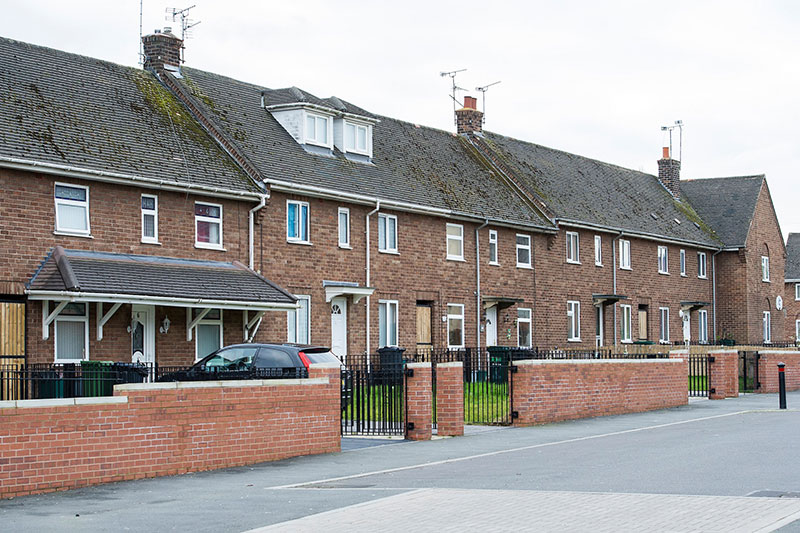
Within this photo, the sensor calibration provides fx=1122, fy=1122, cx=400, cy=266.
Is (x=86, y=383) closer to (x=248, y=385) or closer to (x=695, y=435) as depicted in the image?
(x=248, y=385)

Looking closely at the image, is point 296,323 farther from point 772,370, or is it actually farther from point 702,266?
point 702,266

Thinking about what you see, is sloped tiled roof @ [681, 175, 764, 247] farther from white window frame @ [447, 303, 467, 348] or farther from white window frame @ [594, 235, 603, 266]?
white window frame @ [447, 303, 467, 348]

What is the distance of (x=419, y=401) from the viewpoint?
1939cm

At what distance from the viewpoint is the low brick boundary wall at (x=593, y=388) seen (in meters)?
21.9

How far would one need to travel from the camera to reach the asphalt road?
35.0 feet

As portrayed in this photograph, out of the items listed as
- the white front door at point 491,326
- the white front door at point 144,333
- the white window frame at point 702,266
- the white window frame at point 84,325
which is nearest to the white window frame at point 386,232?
the white front door at point 491,326

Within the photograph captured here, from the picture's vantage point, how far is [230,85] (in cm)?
3434

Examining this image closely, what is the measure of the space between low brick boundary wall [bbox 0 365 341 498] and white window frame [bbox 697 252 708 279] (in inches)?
1546

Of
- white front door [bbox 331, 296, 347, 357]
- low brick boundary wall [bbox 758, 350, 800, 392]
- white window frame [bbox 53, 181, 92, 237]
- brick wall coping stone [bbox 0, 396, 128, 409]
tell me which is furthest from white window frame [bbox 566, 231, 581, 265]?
brick wall coping stone [bbox 0, 396, 128, 409]

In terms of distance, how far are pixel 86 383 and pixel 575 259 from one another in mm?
29224

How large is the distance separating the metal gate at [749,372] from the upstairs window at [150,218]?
17.5 meters

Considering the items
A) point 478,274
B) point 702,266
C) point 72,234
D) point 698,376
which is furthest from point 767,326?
point 72,234

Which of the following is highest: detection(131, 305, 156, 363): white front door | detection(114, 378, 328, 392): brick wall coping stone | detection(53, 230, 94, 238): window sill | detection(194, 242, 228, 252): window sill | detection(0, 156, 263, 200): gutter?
detection(0, 156, 263, 200): gutter

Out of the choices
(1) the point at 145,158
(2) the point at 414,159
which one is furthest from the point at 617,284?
(1) the point at 145,158
